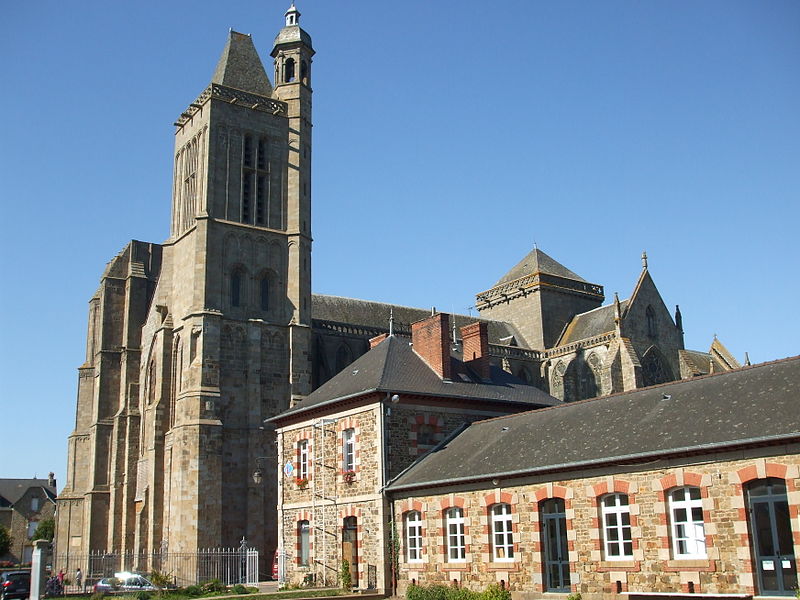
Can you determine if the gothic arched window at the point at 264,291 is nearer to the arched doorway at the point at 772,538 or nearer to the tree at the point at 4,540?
the arched doorway at the point at 772,538

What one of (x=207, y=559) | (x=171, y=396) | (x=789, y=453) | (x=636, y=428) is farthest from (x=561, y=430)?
(x=171, y=396)

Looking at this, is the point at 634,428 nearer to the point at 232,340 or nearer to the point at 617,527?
the point at 617,527

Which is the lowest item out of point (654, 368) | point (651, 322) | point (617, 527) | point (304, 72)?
point (617, 527)

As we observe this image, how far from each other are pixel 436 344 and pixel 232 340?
51.3 feet

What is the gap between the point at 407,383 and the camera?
89.6ft

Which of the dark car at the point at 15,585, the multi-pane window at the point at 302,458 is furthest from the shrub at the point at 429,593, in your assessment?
the dark car at the point at 15,585

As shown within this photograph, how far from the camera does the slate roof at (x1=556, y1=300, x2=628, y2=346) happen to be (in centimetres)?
5197

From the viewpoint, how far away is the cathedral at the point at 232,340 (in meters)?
40.0

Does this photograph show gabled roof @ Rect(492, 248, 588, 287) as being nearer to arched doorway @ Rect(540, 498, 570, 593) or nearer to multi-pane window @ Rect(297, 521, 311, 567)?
multi-pane window @ Rect(297, 521, 311, 567)

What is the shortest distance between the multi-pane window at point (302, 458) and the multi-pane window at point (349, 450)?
8.27 ft

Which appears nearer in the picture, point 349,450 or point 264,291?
point 349,450

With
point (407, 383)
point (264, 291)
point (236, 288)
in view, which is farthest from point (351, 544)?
point (264, 291)

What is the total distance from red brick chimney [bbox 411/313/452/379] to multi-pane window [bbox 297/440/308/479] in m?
4.98

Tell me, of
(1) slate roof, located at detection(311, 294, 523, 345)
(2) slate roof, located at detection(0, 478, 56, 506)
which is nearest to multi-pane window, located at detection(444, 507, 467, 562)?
(1) slate roof, located at detection(311, 294, 523, 345)
